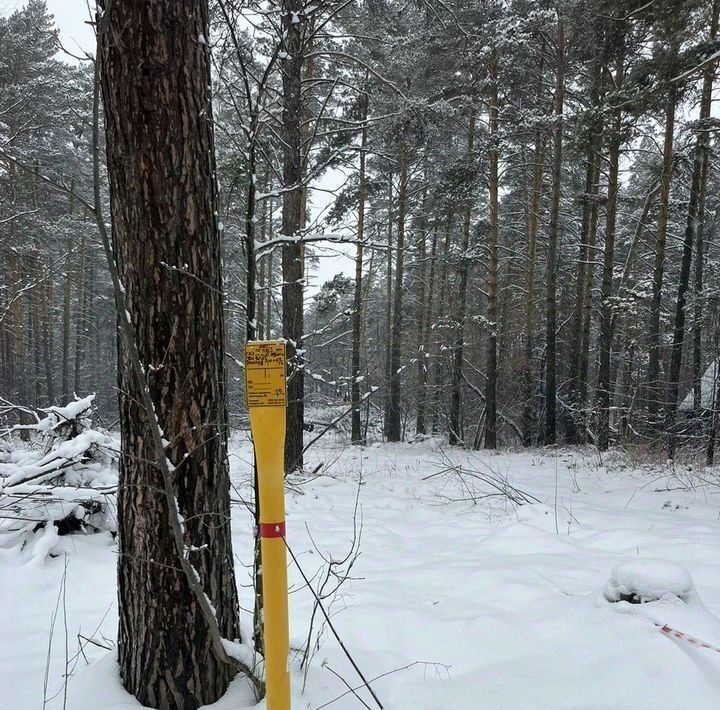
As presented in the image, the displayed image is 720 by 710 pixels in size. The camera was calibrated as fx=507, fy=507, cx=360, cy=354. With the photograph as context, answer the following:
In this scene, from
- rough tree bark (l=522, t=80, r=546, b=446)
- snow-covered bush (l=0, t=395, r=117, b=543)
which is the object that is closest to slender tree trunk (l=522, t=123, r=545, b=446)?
rough tree bark (l=522, t=80, r=546, b=446)

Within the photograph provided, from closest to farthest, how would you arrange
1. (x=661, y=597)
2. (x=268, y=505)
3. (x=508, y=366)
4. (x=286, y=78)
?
(x=268, y=505), (x=661, y=597), (x=286, y=78), (x=508, y=366)

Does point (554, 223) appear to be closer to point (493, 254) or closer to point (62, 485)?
point (493, 254)

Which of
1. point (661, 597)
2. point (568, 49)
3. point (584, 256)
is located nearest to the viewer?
point (661, 597)

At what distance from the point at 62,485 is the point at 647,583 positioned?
4.34 metres

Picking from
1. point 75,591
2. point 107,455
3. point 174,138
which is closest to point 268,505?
point 174,138

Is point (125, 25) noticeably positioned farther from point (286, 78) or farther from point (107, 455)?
point (286, 78)

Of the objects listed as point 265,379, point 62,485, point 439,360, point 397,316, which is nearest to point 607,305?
point 397,316

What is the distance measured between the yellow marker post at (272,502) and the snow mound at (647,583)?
189cm

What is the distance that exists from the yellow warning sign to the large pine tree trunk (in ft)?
1.67

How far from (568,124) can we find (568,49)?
1.76 m

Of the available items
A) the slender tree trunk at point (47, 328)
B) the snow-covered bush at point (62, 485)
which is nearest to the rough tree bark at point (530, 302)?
the snow-covered bush at point (62, 485)

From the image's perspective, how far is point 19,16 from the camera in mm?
19516

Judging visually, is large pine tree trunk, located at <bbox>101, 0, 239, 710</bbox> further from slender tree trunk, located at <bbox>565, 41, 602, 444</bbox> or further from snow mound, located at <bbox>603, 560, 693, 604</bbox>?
slender tree trunk, located at <bbox>565, 41, 602, 444</bbox>

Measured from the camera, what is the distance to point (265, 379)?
1.46m
